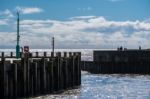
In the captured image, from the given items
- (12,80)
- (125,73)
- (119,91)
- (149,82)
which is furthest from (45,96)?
(125,73)

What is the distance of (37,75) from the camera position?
40281 millimetres

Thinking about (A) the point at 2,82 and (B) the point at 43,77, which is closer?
(A) the point at 2,82

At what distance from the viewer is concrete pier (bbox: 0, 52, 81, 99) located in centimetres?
3500

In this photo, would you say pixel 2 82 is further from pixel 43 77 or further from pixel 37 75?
pixel 43 77

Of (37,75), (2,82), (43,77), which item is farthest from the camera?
(43,77)

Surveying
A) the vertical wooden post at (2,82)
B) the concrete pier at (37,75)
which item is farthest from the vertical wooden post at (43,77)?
the vertical wooden post at (2,82)

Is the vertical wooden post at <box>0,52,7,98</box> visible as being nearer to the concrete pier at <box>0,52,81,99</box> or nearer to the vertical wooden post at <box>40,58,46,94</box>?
the concrete pier at <box>0,52,81,99</box>

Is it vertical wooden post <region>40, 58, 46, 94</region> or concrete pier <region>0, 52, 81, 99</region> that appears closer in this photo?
concrete pier <region>0, 52, 81, 99</region>

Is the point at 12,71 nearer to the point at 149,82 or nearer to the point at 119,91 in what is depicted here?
the point at 119,91

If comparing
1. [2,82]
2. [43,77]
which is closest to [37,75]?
[43,77]

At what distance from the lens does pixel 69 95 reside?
4278 centimetres

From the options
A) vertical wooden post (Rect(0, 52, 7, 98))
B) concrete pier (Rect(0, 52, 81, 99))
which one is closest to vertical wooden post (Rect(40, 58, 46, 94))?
concrete pier (Rect(0, 52, 81, 99))

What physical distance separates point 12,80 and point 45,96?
16.5ft

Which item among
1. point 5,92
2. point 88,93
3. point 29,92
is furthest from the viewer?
point 88,93
